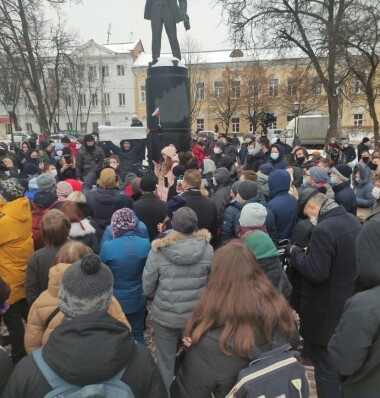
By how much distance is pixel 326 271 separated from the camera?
299cm

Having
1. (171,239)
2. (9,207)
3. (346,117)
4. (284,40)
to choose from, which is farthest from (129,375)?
(346,117)

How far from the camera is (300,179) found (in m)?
6.80

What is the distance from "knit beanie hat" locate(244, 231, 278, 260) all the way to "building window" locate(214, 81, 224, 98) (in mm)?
46925

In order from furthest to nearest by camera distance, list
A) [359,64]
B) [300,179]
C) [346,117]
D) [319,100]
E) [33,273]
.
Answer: [346,117], [319,100], [359,64], [300,179], [33,273]

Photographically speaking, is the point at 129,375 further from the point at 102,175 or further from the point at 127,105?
the point at 127,105

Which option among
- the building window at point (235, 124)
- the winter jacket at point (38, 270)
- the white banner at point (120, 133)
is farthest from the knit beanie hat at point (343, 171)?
the building window at point (235, 124)

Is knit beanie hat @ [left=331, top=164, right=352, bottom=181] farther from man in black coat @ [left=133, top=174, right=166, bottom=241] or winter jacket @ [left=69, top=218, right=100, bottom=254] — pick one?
winter jacket @ [left=69, top=218, right=100, bottom=254]

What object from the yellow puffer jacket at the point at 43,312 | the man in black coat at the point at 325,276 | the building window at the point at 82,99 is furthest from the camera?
the building window at the point at 82,99

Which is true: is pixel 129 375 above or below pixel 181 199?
below

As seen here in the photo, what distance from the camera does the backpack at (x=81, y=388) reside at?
1.50 m

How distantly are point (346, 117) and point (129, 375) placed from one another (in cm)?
5239

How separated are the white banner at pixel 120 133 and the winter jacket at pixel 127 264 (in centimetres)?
733

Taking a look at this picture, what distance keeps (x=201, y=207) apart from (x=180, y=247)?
1431 millimetres

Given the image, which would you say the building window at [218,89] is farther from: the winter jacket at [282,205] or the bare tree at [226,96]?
the winter jacket at [282,205]
